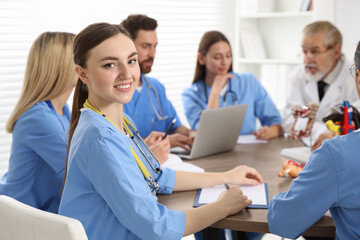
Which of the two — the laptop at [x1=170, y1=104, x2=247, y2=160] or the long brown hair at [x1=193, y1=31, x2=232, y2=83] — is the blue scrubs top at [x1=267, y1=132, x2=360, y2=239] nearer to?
the laptop at [x1=170, y1=104, x2=247, y2=160]

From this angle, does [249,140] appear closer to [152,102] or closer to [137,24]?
[152,102]

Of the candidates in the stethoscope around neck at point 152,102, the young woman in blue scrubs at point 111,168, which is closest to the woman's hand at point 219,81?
the stethoscope around neck at point 152,102

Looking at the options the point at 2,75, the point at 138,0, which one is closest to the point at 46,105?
the point at 2,75

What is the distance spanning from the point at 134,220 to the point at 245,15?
3.24 m

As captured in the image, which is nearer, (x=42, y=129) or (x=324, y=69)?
(x=42, y=129)

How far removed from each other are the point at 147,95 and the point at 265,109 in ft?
2.56

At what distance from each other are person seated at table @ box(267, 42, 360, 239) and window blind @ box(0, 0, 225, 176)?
8.00 ft

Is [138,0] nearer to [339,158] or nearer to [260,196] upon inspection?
[260,196]

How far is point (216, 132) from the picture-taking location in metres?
2.15

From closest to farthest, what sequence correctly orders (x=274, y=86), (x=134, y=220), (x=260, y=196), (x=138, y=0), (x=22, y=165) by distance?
(x=134, y=220), (x=260, y=196), (x=22, y=165), (x=138, y=0), (x=274, y=86)

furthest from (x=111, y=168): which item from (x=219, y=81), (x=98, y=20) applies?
(x=98, y=20)

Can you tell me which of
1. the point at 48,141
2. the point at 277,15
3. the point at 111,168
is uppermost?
the point at 277,15

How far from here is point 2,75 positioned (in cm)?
312

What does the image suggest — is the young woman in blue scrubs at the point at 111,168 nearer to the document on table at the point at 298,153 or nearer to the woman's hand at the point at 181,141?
the document on table at the point at 298,153
